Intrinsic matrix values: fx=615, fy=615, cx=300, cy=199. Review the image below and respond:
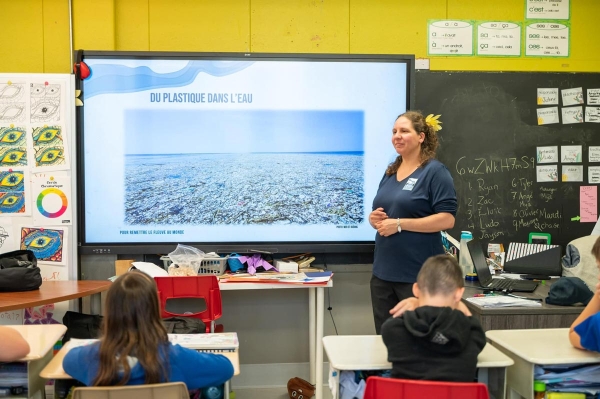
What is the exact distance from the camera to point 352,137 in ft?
13.5

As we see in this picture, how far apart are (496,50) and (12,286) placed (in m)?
3.47

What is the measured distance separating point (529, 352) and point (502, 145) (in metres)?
2.37

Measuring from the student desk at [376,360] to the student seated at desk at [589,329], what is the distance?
29 centimetres

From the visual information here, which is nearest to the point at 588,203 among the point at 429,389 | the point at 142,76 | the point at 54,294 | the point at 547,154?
the point at 547,154

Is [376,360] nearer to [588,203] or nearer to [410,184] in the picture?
[410,184]

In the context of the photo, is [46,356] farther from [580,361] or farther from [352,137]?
[352,137]

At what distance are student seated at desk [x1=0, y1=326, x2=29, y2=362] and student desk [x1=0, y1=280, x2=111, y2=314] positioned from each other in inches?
34.5

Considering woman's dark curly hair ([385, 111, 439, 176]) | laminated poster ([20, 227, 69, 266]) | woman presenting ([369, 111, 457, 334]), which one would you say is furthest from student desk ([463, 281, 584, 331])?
laminated poster ([20, 227, 69, 266])

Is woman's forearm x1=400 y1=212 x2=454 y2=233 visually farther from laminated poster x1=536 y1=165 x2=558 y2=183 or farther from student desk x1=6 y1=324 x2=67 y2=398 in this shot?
student desk x1=6 y1=324 x2=67 y2=398

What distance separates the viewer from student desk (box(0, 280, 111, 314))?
3025 mm

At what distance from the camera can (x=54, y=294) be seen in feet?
10.8

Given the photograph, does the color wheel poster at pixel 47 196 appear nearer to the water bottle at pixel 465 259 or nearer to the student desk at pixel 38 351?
the student desk at pixel 38 351

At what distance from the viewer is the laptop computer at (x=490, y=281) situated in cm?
345

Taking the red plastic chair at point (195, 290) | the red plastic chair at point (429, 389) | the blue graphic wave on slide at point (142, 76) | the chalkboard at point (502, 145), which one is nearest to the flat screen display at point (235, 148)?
the blue graphic wave on slide at point (142, 76)
